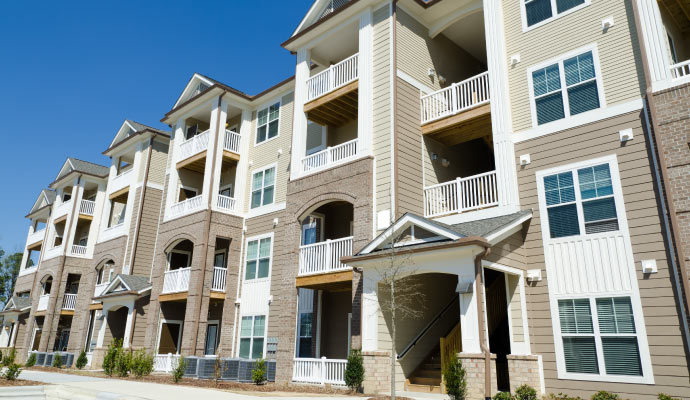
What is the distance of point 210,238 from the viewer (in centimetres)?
2331

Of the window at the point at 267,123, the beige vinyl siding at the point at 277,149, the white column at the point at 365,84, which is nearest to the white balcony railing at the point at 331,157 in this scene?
the white column at the point at 365,84

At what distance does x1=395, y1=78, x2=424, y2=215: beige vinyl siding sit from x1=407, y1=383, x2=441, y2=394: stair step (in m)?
5.17

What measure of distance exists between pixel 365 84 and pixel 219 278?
11.5 meters

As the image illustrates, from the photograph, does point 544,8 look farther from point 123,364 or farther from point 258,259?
point 123,364

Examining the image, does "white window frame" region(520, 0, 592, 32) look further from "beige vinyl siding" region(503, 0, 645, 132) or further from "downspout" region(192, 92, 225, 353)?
"downspout" region(192, 92, 225, 353)

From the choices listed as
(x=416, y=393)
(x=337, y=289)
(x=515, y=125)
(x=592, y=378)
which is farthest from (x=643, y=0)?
(x=337, y=289)

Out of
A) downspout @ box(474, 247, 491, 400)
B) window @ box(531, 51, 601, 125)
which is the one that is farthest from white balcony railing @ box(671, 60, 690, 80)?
downspout @ box(474, 247, 491, 400)

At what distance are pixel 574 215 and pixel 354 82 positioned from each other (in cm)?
924

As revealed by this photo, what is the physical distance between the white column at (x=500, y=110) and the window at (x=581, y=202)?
1.09m

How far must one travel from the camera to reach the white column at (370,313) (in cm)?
1472

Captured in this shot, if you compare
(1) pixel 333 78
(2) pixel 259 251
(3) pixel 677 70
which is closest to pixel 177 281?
(2) pixel 259 251

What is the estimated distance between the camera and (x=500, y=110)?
15.8m

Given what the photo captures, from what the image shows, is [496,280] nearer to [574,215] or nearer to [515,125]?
[574,215]

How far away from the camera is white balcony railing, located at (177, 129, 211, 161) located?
2533 cm
